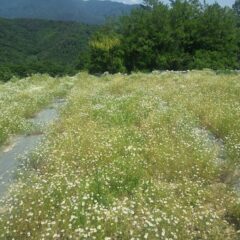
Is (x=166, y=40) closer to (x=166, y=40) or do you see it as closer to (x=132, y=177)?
(x=166, y=40)

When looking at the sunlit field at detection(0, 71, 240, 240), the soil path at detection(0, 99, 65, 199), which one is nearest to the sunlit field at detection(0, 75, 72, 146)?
the sunlit field at detection(0, 71, 240, 240)

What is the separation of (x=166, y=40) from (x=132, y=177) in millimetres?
45799

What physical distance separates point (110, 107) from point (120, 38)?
40040 millimetres

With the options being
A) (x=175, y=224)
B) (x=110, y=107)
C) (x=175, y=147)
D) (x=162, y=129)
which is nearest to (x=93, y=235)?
(x=175, y=224)

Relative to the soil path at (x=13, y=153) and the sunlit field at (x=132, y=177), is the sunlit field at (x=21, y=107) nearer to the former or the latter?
the sunlit field at (x=132, y=177)

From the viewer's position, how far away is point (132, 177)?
8734 millimetres

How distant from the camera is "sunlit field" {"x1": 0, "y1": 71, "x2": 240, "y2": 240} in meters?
6.96

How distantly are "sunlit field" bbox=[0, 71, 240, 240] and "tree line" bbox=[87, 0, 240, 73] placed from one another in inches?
1490

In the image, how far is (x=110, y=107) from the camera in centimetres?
1572

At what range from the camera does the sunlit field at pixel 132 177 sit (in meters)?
6.96

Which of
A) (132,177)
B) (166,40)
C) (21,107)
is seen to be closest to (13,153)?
(132,177)

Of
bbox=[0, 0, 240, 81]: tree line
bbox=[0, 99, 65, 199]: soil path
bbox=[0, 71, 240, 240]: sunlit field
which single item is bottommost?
bbox=[0, 0, 240, 81]: tree line

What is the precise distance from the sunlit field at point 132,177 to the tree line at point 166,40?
3785 cm

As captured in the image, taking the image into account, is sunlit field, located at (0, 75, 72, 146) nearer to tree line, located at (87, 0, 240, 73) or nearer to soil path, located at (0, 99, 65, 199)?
soil path, located at (0, 99, 65, 199)
